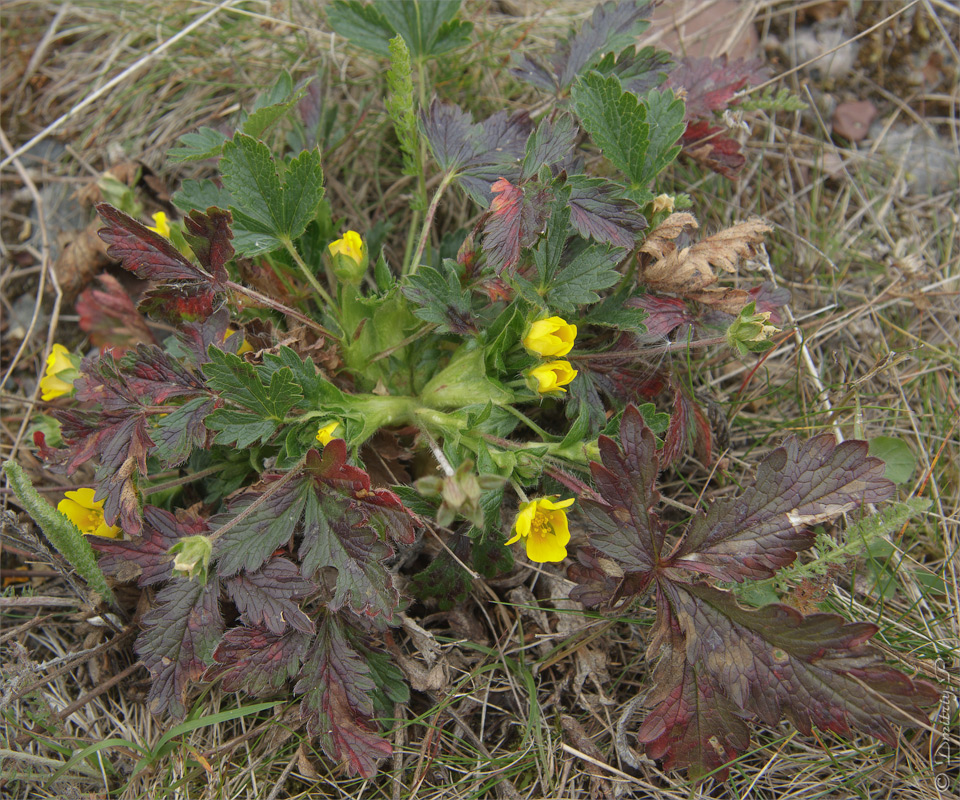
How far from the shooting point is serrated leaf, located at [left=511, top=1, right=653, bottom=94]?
258 cm

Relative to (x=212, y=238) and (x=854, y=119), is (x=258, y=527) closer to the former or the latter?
(x=212, y=238)

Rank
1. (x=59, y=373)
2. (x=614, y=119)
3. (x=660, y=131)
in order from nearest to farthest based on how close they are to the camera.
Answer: (x=614, y=119)
(x=660, y=131)
(x=59, y=373)

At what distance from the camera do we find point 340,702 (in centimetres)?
210

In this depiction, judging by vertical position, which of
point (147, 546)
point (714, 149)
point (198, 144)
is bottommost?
point (147, 546)

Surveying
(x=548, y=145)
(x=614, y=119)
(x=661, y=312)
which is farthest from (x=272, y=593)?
(x=614, y=119)

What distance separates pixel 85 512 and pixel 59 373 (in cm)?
51

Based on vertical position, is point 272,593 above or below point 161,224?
below

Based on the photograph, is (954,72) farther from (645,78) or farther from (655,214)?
(655,214)

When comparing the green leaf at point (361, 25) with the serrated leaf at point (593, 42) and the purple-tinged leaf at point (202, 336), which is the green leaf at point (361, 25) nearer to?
the serrated leaf at point (593, 42)

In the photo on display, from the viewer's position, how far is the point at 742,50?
3.37 meters

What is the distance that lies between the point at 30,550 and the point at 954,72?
444 centimetres

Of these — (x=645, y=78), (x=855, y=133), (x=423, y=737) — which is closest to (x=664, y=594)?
(x=423, y=737)

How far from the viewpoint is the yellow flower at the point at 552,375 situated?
6.56 ft

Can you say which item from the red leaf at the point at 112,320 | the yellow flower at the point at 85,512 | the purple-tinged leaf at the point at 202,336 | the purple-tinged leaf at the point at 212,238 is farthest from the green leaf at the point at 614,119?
the yellow flower at the point at 85,512
